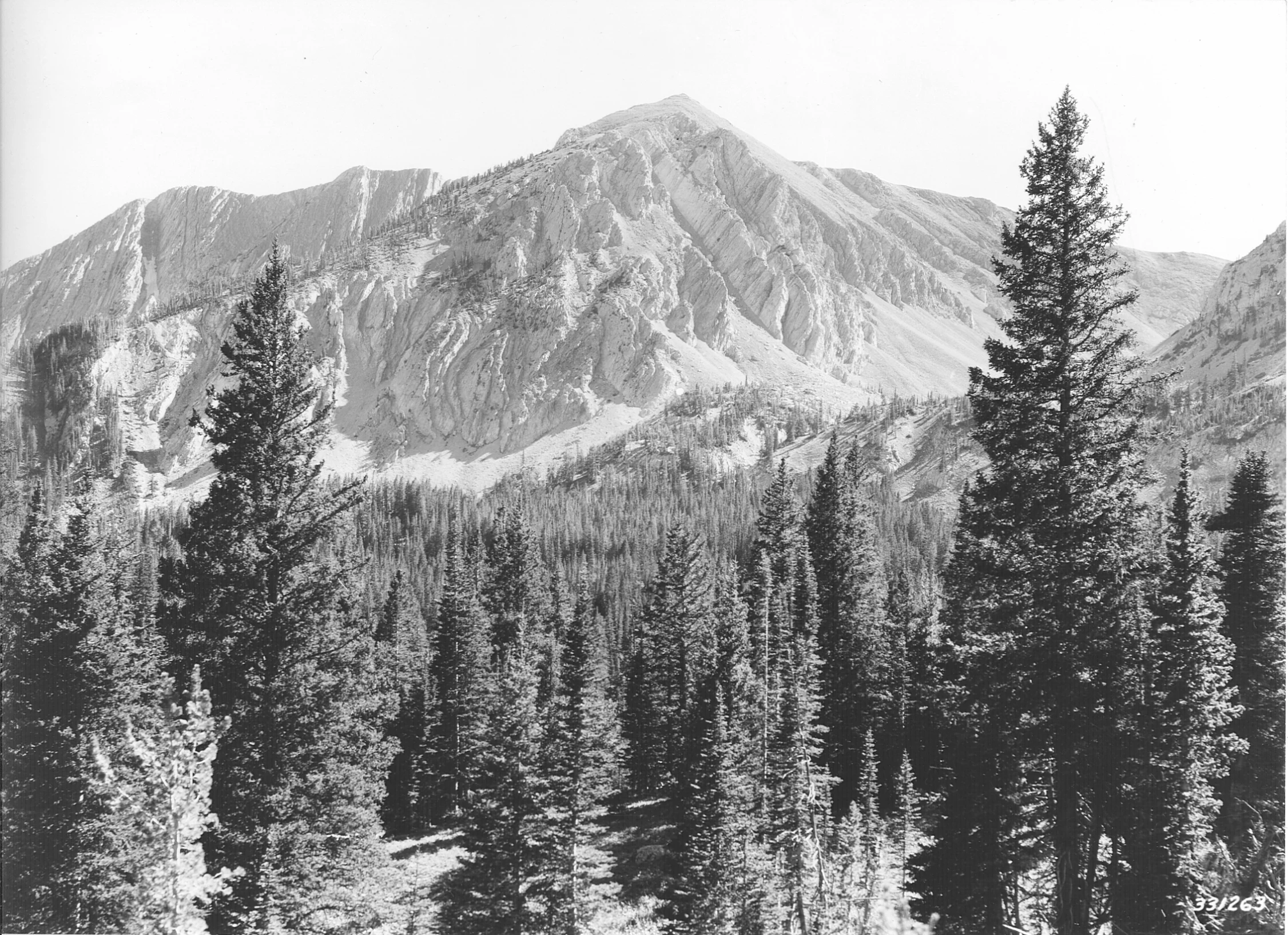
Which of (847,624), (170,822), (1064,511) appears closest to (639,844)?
(847,624)

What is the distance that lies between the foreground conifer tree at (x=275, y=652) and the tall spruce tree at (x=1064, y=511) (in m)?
11.9

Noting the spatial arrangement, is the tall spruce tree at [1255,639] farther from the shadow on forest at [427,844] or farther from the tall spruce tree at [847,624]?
the shadow on forest at [427,844]

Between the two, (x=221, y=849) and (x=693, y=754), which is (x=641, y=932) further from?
(x=221, y=849)

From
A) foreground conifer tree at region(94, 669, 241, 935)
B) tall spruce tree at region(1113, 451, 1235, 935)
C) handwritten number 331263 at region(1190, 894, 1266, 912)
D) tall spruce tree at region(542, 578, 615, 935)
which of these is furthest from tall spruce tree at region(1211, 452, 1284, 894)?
foreground conifer tree at region(94, 669, 241, 935)

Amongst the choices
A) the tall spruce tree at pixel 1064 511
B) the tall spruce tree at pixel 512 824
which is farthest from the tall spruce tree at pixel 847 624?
the tall spruce tree at pixel 1064 511

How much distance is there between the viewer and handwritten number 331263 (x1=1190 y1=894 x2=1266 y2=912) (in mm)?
12664

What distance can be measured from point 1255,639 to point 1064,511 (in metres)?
12.7

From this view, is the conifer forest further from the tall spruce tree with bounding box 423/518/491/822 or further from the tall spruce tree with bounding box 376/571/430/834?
the tall spruce tree with bounding box 376/571/430/834

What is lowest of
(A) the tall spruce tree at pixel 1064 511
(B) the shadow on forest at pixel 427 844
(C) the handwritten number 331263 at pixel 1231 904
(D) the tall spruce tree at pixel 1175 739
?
(B) the shadow on forest at pixel 427 844

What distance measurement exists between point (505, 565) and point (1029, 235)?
40646 mm

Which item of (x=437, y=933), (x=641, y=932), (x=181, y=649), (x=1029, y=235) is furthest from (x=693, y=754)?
(x=1029, y=235)

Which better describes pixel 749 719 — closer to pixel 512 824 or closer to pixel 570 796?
pixel 570 796

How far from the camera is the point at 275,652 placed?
47.7ft

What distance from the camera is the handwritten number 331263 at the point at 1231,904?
12.7 metres
